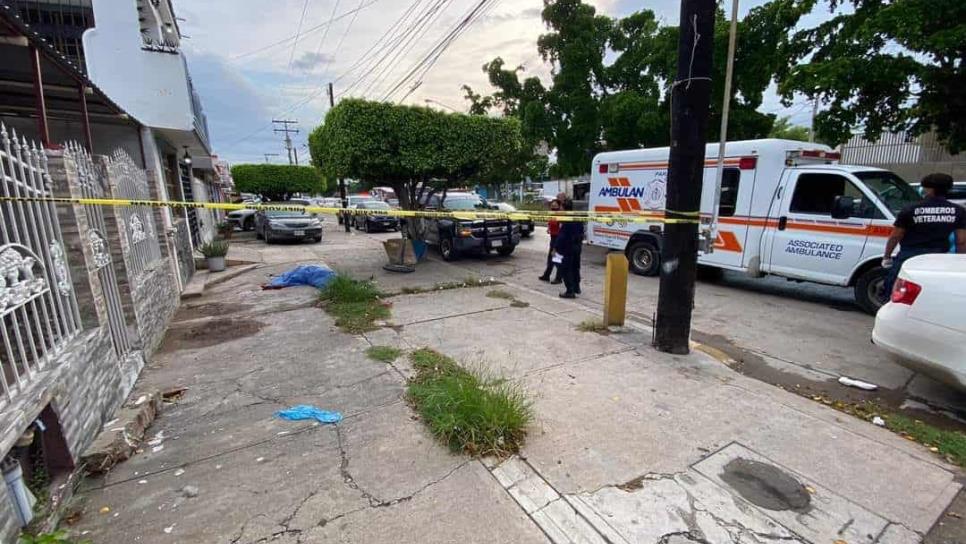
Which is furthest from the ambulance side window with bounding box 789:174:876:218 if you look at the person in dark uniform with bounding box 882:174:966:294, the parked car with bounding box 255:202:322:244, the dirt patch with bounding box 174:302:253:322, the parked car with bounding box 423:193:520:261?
the parked car with bounding box 255:202:322:244

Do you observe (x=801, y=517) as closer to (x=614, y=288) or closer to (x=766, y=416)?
(x=766, y=416)

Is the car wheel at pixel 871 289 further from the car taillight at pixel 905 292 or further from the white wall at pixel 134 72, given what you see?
the white wall at pixel 134 72

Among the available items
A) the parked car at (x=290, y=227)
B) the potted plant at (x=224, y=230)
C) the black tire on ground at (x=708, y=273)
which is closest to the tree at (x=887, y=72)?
the black tire on ground at (x=708, y=273)

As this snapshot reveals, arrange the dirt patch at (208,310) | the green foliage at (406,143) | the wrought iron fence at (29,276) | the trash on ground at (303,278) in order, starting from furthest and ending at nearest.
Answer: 1. the green foliage at (406,143)
2. the trash on ground at (303,278)
3. the dirt patch at (208,310)
4. the wrought iron fence at (29,276)

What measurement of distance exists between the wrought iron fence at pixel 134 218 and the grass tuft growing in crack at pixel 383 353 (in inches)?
99.2

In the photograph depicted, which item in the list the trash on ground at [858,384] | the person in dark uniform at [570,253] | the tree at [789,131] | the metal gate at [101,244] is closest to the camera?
the metal gate at [101,244]

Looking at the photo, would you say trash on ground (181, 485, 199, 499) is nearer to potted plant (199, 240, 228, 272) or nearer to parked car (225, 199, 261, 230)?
potted plant (199, 240, 228, 272)

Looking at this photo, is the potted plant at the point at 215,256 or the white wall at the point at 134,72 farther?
the potted plant at the point at 215,256

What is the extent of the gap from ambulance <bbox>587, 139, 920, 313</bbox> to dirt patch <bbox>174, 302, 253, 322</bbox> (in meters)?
6.23

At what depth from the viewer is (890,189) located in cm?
598

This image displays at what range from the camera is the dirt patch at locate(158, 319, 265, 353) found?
17.0 feet

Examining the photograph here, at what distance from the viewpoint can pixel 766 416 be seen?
330 cm

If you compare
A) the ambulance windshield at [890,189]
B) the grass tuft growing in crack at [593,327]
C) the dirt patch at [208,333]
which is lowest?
the dirt patch at [208,333]

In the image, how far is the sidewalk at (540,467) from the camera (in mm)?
2254
